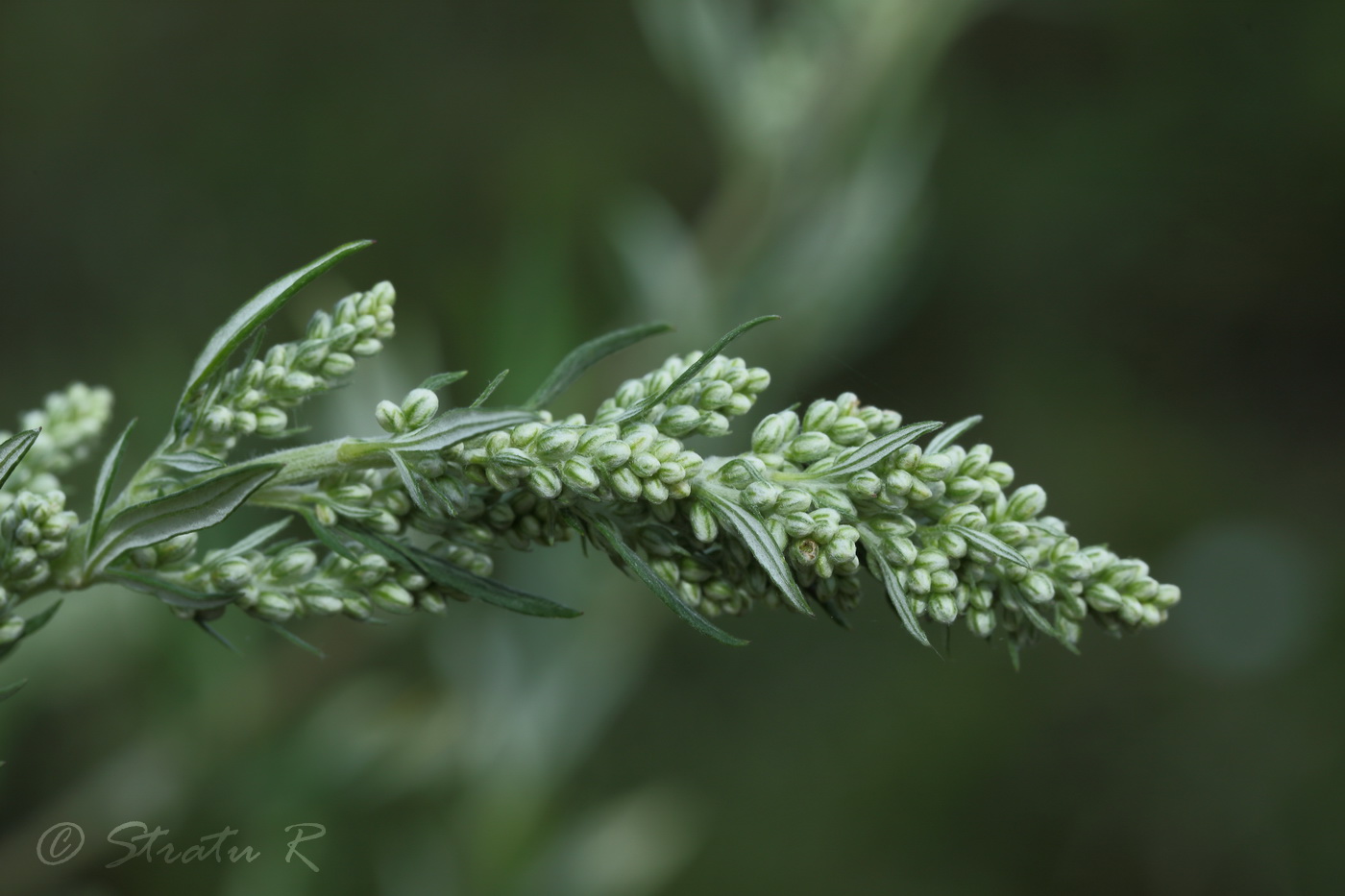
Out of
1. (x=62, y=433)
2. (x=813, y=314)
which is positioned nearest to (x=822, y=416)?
(x=62, y=433)

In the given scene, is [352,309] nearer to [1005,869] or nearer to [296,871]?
[296,871]

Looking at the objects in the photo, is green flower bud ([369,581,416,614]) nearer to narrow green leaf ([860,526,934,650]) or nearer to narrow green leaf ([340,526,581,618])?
narrow green leaf ([340,526,581,618])

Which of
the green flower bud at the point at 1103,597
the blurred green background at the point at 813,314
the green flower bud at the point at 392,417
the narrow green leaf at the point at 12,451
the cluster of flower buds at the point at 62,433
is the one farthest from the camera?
the blurred green background at the point at 813,314

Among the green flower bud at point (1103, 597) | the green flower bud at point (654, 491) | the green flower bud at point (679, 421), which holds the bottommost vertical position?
the green flower bud at point (654, 491)

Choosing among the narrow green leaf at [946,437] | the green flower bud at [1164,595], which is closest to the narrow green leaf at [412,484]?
the narrow green leaf at [946,437]

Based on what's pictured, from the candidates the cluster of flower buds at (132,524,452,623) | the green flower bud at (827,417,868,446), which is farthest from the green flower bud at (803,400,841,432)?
the cluster of flower buds at (132,524,452,623)

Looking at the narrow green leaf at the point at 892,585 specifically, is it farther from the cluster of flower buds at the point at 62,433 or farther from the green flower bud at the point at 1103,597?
the cluster of flower buds at the point at 62,433

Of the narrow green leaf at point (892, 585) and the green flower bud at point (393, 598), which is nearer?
the narrow green leaf at point (892, 585)
